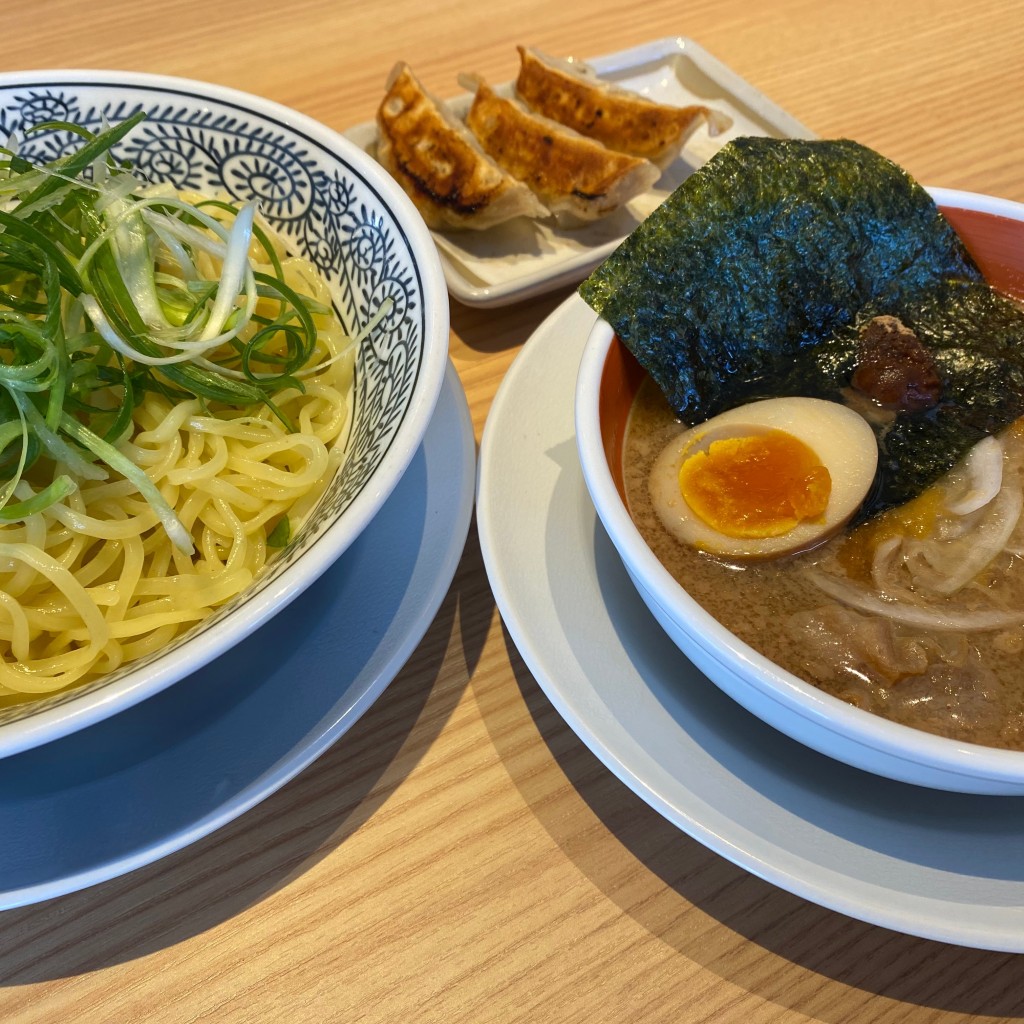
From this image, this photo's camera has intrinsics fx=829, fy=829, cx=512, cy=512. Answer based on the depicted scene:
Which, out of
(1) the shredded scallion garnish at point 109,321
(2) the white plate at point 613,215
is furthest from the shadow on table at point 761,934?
(2) the white plate at point 613,215

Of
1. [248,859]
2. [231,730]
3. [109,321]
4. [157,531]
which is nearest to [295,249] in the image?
[109,321]

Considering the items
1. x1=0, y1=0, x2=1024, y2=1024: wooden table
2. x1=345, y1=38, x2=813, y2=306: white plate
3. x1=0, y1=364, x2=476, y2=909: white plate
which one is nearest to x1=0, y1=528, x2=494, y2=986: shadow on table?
x1=0, y1=0, x2=1024, y2=1024: wooden table

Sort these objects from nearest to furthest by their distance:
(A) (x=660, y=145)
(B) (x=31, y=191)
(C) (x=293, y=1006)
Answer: (C) (x=293, y=1006) < (B) (x=31, y=191) < (A) (x=660, y=145)

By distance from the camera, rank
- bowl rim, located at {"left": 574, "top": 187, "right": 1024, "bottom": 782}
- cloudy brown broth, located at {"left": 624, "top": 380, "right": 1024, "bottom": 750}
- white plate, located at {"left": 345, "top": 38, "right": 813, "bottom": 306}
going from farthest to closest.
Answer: white plate, located at {"left": 345, "top": 38, "right": 813, "bottom": 306} → cloudy brown broth, located at {"left": 624, "top": 380, "right": 1024, "bottom": 750} → bowl rim, located at {"left": 574, "top": 187, "right": 1024, "bottom": 782}

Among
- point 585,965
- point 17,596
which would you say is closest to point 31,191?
point 17,596

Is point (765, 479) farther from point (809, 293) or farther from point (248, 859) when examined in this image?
point (248, 859)

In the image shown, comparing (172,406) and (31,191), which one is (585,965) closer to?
(172,406)

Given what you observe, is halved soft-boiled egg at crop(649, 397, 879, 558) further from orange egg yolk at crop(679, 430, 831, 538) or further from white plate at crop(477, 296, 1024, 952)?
white plate at crop(477, 296, 1024, 952)
